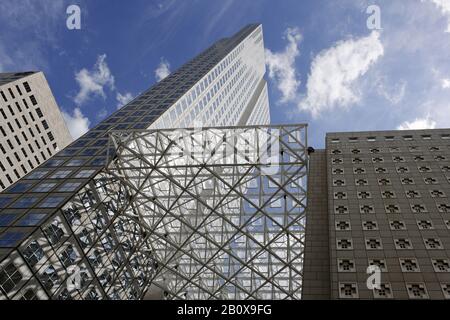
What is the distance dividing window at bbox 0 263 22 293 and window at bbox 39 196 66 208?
22.7 ft

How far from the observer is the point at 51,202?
123ft

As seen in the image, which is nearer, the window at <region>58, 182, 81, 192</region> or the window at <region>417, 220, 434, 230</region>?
the window at <region>417, 220, 434, 230</region>

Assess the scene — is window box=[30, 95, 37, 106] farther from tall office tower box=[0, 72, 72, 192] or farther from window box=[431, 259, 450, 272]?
window box=[431, 259, 450, 272]

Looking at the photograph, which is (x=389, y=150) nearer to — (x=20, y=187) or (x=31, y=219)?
(x=31, y=219)

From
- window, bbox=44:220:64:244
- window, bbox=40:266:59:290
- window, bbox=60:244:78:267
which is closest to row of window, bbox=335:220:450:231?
window, bbox=60:244:78:267

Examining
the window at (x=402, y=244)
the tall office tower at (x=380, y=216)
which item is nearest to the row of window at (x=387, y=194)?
the tall office tower at (x=380, y=216)

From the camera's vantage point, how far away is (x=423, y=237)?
31.9 m

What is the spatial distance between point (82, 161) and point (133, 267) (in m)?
12.9

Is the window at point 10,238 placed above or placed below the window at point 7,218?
below

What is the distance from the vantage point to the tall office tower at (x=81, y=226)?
32.7m

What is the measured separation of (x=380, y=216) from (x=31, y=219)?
27.6 metres

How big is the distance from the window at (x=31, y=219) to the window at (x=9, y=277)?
4.30 m

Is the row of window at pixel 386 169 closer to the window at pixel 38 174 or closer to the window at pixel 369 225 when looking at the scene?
the window at pixel 369 225

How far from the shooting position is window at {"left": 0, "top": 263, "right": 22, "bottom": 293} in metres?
29.8
